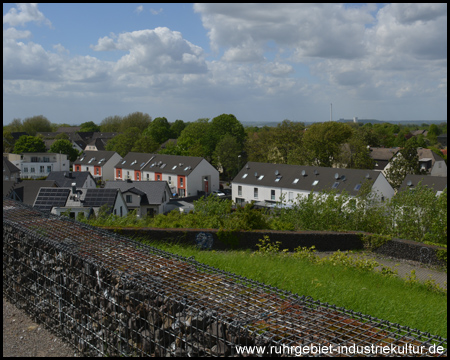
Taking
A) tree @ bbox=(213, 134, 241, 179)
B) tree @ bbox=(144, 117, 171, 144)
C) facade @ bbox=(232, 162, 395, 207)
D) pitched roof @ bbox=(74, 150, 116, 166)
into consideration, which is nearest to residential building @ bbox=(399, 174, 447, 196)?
facade @ bbox=(232, 162, 395, 207)

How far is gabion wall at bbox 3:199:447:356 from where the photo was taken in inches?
168

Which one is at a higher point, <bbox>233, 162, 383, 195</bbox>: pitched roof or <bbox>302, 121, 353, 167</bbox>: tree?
<bbox>302, 121, 353, 167</bbox>: tree

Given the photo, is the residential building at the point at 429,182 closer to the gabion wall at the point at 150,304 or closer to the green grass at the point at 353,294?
the green grass at the point at 353,294

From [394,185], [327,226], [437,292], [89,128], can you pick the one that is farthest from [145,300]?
[89,128]

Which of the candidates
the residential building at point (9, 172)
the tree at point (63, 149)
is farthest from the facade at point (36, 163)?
the residential building at point (9, 172)

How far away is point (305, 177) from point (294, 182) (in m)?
1.35

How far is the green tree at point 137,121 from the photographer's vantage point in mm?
116856

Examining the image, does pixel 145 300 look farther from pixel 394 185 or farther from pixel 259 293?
pixel 394 185

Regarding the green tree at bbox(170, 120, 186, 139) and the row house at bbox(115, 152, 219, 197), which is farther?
the green tree at bbox(170, 120, 186, 139)

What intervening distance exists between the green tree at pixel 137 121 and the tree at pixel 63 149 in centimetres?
2783

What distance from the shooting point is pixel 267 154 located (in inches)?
2504

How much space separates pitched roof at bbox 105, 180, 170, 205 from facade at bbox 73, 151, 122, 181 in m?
28.8

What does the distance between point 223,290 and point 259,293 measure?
0.45 m

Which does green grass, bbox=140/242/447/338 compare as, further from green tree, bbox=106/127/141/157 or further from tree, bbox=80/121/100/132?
tree, bbox=80/121/100/132
